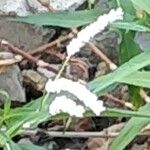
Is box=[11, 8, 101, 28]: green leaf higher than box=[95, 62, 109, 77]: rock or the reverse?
higher

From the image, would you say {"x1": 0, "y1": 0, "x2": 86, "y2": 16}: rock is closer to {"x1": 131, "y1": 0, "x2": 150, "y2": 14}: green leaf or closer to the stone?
the stone

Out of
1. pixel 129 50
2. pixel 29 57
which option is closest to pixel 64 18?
pixel 129 50

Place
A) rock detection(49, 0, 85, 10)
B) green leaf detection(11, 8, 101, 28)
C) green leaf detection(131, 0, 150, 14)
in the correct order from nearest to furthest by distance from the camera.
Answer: green leaf detection(131, 0, 150, 14) → green leaf detection(11, 8, 101, 28) → rock detection(49, 0, 85, 10)

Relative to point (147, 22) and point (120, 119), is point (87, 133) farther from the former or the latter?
point (147, 22)

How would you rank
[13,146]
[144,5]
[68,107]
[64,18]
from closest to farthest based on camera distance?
[68,107], [13,146], [144,5], [64,18]

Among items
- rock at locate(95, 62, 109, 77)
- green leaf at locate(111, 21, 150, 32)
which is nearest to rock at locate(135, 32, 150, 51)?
rock at locate(95, 62, 109, 77)

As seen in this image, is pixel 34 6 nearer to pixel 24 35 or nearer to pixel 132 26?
pixel 24 35
